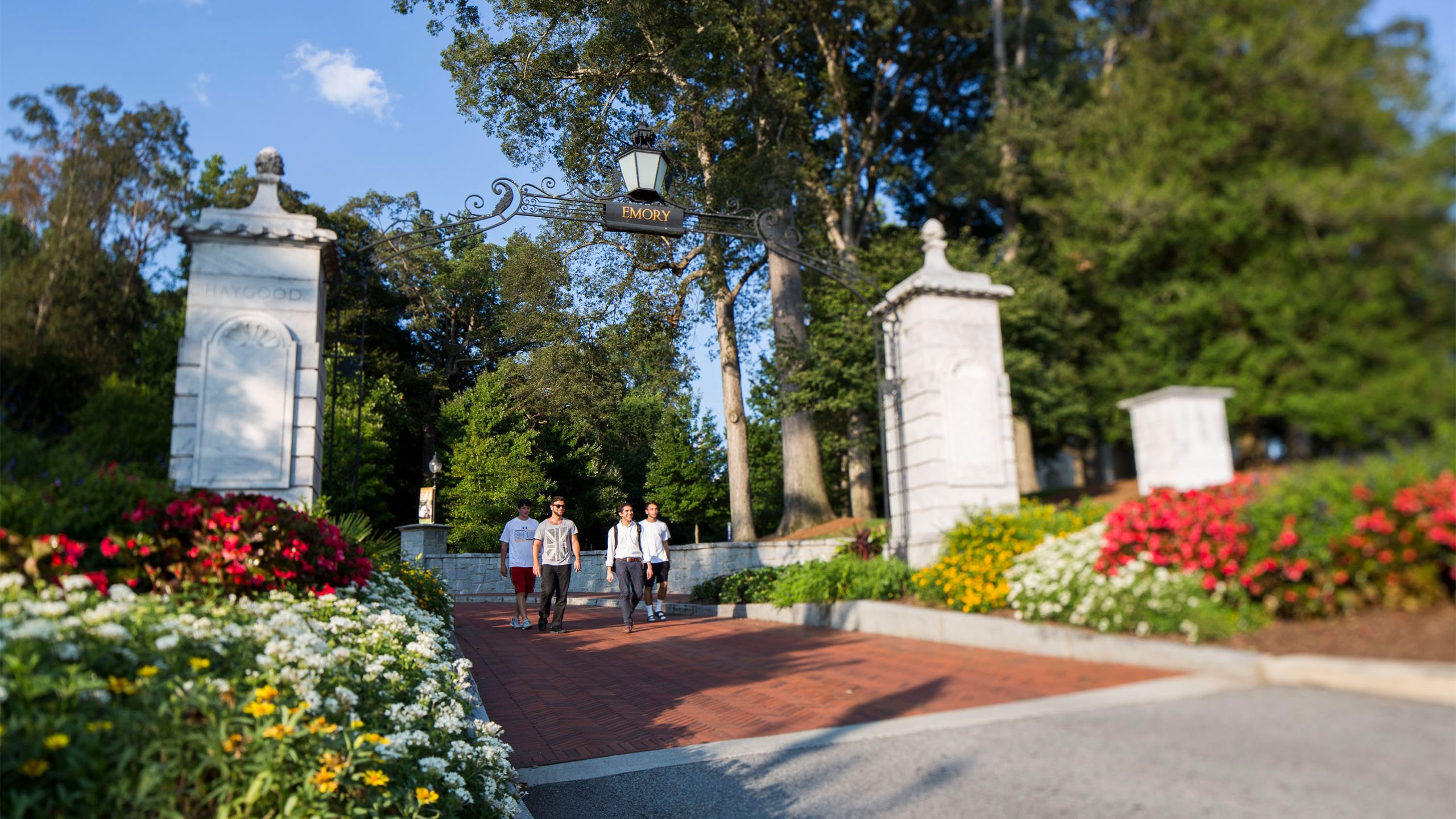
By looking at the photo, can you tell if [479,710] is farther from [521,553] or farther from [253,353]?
[521,553]

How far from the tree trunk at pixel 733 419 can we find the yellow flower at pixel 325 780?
16.3 meters

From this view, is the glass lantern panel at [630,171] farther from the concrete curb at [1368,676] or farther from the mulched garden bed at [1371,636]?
the concrete curb at [1368,676]

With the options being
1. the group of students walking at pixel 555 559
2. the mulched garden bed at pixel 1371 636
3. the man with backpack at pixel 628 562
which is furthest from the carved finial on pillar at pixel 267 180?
the mulched garden bed at pixel 1371 636

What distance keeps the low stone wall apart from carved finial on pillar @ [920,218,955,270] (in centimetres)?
524

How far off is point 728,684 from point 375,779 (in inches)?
164

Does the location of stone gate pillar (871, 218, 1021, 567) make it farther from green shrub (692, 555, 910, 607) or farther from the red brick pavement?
the red brick pavement

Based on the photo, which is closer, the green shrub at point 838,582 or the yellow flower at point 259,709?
the yellow flower at point 259,709

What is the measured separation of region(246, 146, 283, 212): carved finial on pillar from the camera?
26.0 ft

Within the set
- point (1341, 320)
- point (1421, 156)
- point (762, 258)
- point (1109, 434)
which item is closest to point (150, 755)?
point (1341, 320)

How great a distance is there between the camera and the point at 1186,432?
493cm

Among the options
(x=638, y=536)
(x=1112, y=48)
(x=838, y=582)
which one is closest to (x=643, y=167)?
(x=638, y=536)

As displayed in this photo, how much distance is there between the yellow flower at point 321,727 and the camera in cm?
277

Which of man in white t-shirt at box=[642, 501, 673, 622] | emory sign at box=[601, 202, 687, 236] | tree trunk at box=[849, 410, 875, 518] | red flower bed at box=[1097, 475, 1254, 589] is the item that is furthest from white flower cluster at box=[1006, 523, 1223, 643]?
tree trunk at box=[849, 410, 875, 518]

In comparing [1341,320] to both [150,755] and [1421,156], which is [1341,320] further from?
[150,755]
